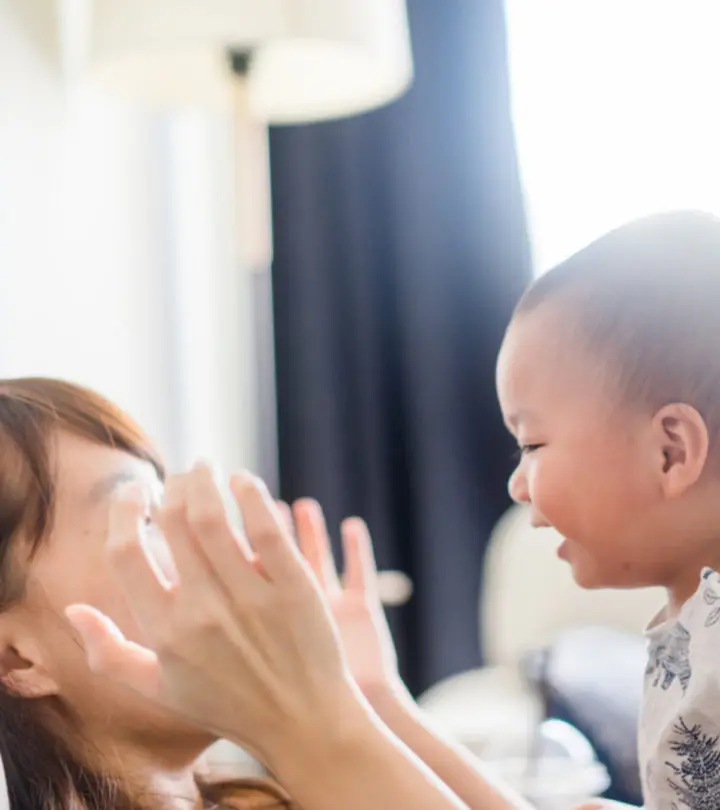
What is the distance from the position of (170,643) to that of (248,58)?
5.20 ft

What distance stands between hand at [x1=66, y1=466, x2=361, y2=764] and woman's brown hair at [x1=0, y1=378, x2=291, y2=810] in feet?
1.07

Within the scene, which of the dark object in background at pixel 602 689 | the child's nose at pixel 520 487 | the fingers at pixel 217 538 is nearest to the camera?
the fingers at pixel 217 538

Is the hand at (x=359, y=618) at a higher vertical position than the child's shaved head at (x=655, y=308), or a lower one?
lower

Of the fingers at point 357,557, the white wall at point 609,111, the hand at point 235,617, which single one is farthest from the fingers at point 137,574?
the white wall at point 609,111

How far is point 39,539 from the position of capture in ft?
2.84

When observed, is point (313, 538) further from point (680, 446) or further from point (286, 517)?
point (680, 446)

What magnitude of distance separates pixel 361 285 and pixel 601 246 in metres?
1.63

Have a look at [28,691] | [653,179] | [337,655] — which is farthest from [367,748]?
[653,179]

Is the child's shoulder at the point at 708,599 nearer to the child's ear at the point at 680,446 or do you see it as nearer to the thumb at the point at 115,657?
the child's ear at the point at 680,446

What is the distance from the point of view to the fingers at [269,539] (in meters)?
0.55

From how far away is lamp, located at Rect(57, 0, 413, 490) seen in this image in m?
1.67

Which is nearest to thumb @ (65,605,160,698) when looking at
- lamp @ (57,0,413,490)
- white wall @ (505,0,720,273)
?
lamp @ (57,0,413,490)

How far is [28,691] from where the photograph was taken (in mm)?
857

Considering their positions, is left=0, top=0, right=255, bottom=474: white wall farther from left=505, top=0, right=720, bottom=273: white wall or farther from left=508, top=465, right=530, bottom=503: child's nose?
left=508, top=465, right=530, bottom=503: child's nose
